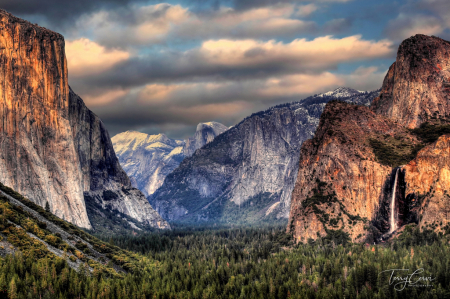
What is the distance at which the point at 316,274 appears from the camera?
171 meters

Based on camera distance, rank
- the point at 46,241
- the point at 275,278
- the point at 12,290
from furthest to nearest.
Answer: the point at 275,278 → the point at 46,241 → the point at 12,290

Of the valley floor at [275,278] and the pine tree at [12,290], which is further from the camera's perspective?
the valley floor at [275,278]

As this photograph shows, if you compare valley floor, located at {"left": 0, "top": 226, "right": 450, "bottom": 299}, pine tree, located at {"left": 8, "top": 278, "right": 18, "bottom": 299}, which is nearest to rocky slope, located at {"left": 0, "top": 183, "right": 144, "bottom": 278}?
valley floor, located at {"left": 0, "top": 226, "right": 450, "bottom": 299}

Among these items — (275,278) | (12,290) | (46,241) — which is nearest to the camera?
(12,290)

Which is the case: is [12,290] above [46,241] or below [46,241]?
below

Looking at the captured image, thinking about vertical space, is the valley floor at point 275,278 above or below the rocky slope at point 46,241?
below

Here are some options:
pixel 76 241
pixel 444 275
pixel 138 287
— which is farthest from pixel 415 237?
pixel 76 241

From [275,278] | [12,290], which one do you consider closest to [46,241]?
[12,290]

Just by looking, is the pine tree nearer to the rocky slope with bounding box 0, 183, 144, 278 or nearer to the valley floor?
the valley floor

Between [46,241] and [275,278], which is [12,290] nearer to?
[46,241]

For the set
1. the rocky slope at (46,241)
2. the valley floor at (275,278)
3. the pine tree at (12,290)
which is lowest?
the valley floor at (275,278)

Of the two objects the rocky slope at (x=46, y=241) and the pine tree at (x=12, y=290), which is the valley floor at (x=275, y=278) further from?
the rocky slope at (x=46, y=241)

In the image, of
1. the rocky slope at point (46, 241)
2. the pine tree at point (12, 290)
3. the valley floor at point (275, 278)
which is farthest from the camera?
the rocky slope at point (46, 241)

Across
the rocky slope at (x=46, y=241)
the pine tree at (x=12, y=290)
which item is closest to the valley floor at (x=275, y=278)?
the pine tree at (x=12, y=290)
